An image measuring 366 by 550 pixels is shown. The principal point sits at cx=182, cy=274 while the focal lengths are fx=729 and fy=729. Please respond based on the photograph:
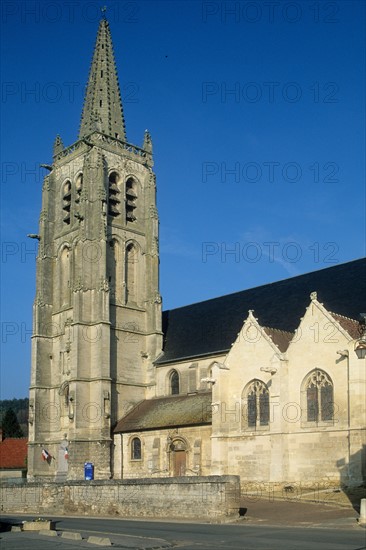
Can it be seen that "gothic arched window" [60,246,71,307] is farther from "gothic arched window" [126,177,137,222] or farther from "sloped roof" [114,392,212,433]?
"sloped roof" [114,392,212,433]

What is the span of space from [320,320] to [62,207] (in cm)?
2485

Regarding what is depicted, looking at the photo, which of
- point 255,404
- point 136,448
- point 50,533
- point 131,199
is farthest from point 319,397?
point 131,199

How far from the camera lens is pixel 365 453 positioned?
95.7 feet

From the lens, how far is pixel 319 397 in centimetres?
3181

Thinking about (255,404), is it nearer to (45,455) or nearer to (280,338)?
(280,338)

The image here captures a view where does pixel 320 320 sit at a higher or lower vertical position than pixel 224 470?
higher

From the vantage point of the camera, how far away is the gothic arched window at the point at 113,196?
49188 millimetres

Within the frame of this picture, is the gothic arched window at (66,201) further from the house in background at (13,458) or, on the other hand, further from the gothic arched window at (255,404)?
the house in background at (13,458)

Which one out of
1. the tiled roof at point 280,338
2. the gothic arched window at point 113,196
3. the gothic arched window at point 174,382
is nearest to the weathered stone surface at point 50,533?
the tiled roof at point 280,338

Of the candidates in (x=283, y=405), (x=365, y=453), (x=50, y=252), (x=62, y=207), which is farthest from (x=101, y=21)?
(x=365, y=453)

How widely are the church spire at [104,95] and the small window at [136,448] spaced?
21158 millimetres

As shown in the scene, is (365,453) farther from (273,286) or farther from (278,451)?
(273,286)

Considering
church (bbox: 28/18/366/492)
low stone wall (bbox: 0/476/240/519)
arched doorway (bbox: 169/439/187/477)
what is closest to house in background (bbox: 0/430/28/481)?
church (bbox: 28/18/366/492)

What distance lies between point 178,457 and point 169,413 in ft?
10.1
